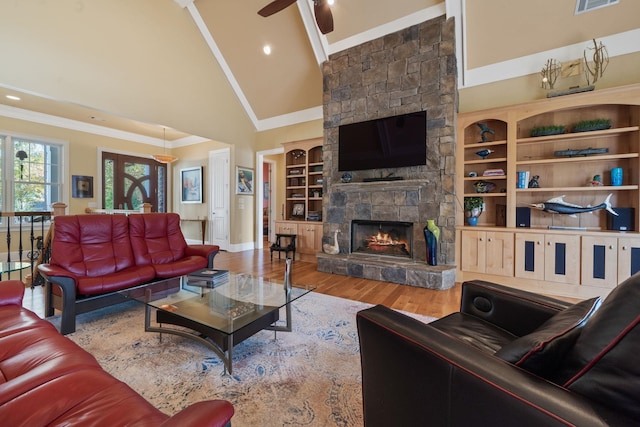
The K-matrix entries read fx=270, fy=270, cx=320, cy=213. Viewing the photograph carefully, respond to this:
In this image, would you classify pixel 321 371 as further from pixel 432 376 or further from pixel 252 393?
pixel 432 376

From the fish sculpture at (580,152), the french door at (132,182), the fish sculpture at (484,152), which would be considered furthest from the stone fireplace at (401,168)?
the french door at (132,182)

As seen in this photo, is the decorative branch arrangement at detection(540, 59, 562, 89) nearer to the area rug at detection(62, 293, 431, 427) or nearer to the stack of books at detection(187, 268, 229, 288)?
the area rug at detection(62, 293, 431, 427)

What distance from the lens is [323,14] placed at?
297 cm

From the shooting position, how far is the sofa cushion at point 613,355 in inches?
24.6

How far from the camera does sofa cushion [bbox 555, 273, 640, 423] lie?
624 millimetres

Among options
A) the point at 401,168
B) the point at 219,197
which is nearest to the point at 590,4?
the point at 401,168

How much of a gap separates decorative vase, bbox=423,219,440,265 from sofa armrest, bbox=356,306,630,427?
2771mm

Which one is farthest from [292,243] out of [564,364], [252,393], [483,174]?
[564,364]

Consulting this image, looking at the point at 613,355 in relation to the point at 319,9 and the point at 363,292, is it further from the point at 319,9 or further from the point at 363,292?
the point at 319,9

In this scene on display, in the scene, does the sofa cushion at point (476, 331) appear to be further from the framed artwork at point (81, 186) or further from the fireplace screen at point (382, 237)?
the framed artwork at point (81, 186)

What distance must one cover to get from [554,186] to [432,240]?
1.78 metres

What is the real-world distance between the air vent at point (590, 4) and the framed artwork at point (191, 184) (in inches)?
296

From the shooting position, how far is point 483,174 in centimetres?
393

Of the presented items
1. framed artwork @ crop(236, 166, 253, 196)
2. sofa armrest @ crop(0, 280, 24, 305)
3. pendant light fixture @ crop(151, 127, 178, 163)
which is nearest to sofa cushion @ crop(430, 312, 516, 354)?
sofa armrest @ crop(0, 280, 24, 305)
